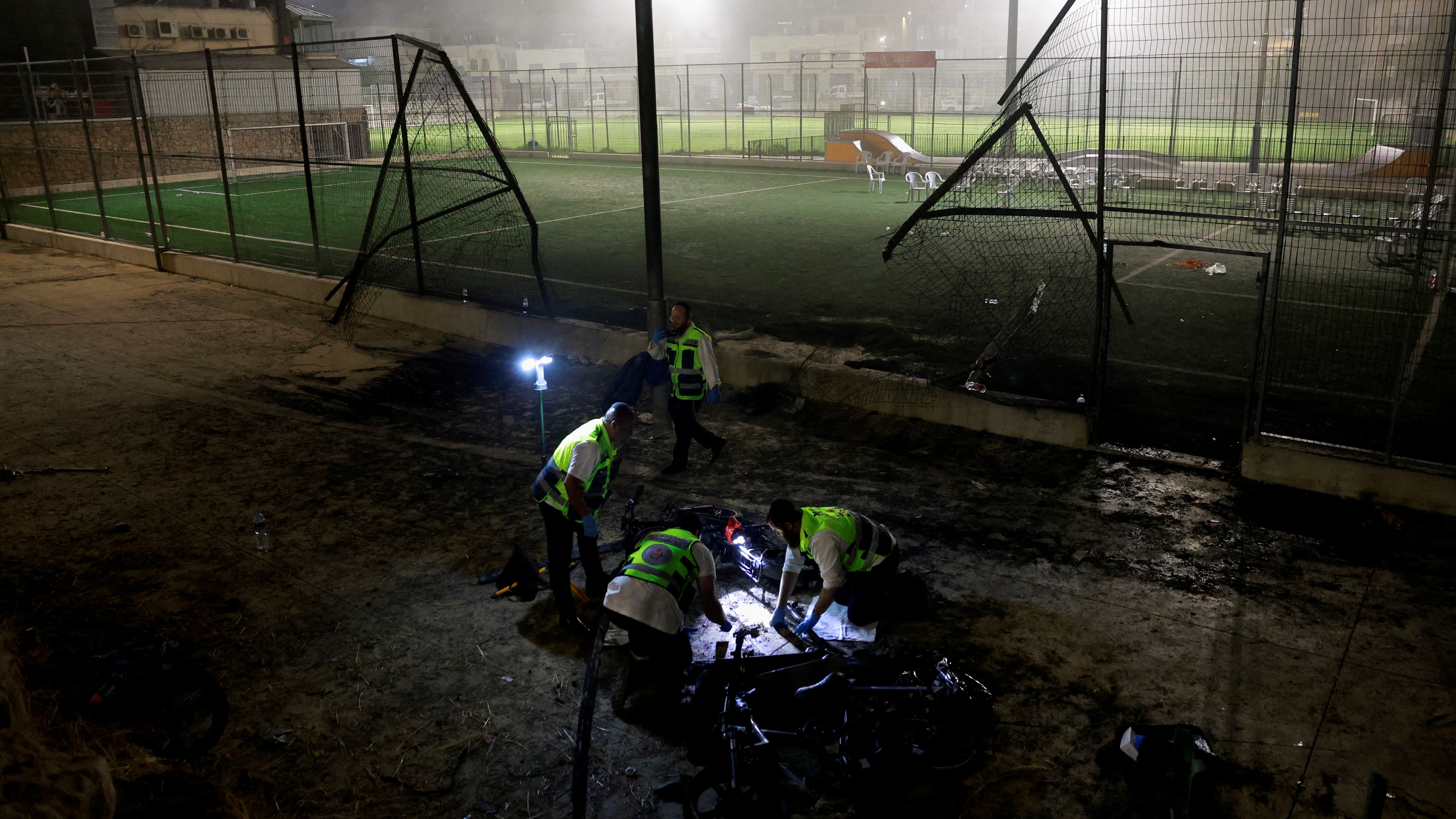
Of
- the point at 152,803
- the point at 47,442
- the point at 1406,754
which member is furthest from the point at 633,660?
the point at 47,442

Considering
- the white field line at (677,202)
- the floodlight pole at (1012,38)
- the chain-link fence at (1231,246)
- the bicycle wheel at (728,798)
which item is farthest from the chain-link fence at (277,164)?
the floodlight pole at (1012,38)

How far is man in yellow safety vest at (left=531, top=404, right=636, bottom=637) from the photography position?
21.4 feet

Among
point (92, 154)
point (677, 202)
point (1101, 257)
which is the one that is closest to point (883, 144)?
point (677, 202)

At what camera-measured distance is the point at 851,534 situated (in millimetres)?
6316

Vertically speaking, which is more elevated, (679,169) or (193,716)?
(679,169)

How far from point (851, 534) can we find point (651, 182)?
193 inches

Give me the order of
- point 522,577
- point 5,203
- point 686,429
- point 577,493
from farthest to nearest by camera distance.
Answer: point 5,203, point 686,429, point 522,577, point 577,493

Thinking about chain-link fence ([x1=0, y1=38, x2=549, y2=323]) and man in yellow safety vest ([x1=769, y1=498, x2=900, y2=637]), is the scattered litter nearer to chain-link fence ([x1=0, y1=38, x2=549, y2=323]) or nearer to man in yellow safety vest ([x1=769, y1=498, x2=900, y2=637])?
man in yellow safety vest ([x1=769, y1=498, x2=900, y2=637])

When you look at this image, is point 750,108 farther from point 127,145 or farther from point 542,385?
point 542,385

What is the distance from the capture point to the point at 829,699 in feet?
18.0

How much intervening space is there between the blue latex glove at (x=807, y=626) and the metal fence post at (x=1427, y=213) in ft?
14.6

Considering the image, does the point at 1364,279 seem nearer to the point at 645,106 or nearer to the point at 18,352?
the point at 645,106

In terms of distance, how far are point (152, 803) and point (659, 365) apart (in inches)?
225

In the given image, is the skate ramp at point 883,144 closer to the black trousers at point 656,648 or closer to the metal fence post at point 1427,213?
the metal fence post at point 1427,213
